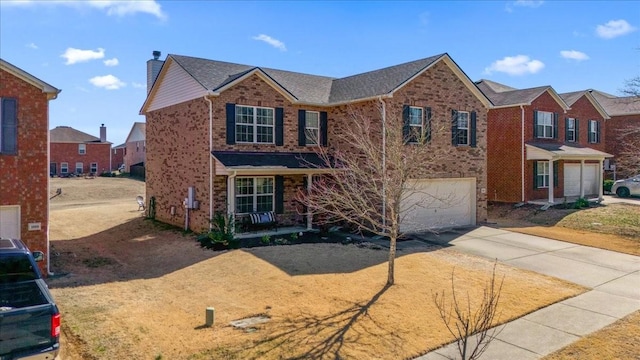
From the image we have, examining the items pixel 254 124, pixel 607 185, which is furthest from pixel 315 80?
pixel 607 185

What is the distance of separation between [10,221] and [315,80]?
53.3ft

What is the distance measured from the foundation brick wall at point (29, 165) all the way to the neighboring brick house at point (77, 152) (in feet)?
144

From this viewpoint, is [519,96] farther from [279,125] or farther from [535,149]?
[279,125]

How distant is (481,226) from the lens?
71.1 ft

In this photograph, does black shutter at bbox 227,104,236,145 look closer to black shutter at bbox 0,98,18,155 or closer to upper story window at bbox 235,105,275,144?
upper story window at bbox 235,105,275,144

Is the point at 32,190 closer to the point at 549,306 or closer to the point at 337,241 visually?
the point at 337,241

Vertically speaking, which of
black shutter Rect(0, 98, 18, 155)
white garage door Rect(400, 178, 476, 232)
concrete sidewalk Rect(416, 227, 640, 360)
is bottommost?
concrete sidewalk Rect(416, 227, 640, 360)

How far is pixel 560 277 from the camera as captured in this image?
42.8ft

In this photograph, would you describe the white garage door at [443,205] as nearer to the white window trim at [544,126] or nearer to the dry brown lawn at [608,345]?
the white window trim at [544,126]

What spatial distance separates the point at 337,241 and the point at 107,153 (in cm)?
4782

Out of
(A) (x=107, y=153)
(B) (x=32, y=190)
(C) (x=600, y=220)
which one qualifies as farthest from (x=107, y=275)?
(A) (x=107, y=153)

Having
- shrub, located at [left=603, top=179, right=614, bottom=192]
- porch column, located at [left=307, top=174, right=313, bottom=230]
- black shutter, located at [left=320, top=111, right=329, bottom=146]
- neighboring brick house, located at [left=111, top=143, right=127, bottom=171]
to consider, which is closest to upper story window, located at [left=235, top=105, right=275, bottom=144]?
porch column, located at [left=307, top=174, right=313, bottom=230]

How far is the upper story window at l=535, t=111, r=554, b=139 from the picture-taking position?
2784 centimetres

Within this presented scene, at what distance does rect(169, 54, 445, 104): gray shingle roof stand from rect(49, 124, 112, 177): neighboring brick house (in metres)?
39.3
